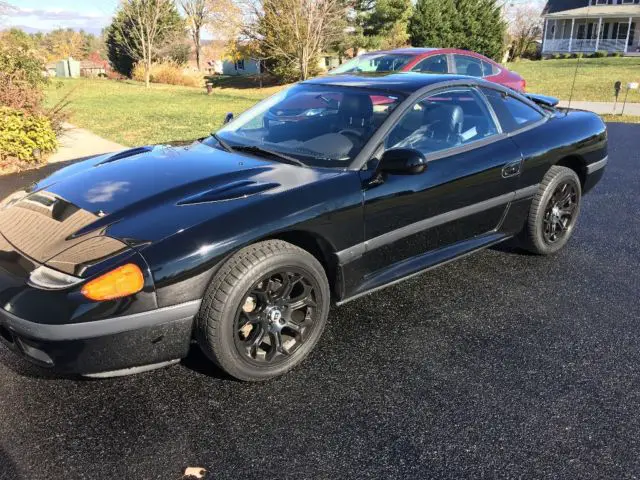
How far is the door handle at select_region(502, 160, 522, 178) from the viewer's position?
381cm

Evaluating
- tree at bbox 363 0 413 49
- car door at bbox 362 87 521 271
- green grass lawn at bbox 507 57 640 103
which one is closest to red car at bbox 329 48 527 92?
car door at bbox 362 87 521 271

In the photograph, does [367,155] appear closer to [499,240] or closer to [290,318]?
[290,318]

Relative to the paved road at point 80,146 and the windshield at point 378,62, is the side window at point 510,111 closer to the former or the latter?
the windshield at point 378,62

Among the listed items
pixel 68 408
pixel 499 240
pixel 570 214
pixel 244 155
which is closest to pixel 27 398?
pixel 68 408

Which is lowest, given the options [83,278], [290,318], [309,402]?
[309,402]

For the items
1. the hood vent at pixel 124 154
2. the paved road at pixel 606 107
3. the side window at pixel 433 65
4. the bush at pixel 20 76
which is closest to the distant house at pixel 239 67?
the paved road at pixel 606 107

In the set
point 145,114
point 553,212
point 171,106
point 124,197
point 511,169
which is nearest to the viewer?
point 124,197

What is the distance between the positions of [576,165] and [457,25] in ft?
99.5

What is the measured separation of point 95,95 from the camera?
66.0 ft

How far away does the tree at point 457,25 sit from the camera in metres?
31.7

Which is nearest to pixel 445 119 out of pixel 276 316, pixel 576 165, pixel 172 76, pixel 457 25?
pixel 576 165

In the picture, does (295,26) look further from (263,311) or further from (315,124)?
(263,311)

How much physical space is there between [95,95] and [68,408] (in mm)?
19827

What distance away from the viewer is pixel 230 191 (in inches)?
111
